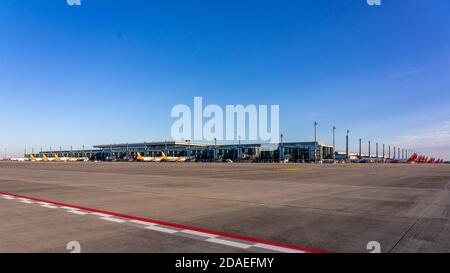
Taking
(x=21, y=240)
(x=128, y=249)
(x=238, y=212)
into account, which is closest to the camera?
(x=128, y=249)

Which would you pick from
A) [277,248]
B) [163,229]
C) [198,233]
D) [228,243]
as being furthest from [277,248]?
[163,229]

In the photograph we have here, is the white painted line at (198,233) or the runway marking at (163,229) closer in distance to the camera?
the white painted line at (198,233)

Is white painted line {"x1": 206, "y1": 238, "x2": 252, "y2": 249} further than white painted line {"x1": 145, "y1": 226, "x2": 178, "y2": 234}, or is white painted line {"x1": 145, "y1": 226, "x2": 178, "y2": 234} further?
white painted line {"x1": 145, "y1": 226, "x2": 178, "y2": 234}

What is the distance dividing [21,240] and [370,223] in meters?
8.19

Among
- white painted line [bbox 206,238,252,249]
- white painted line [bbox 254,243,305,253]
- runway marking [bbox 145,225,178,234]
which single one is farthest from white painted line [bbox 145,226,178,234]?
white painted line [bbox 254,243,305,253]

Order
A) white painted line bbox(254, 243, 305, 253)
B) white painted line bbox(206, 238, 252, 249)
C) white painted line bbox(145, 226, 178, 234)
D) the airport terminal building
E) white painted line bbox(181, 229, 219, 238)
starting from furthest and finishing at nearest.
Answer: the airport terminal building → white painted line bbox(145, 226, 178, 234) → white painted line bbox(181, 229, 219, 238) → white painted line bbox(206, 238, 252, 249) → white painted line bbox(254, 243, 305, 253)

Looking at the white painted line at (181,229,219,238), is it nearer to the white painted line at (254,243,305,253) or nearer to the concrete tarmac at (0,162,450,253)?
the concrete tarmac at (0,162,450,253)

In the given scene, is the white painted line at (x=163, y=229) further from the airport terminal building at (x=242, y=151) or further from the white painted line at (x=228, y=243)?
the airport terminal building at (x=242, y=151)

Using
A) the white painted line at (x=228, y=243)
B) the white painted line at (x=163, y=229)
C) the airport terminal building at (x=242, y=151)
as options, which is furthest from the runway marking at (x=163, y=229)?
the airport terminal building at (x=242, y=151)

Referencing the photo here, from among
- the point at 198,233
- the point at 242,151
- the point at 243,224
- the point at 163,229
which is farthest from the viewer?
the point at 242,151

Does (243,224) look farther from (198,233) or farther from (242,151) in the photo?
(242,151)
